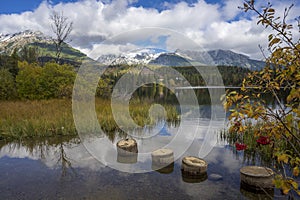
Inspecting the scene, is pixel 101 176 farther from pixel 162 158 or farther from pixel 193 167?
pixel 193 167

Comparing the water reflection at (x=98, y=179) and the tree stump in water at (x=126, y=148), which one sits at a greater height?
the tree stump in water at (x=126, y=148)

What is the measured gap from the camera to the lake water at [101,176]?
4016mm

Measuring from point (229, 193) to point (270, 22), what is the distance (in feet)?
10.6

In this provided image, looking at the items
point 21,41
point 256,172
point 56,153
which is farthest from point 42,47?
point 256,172

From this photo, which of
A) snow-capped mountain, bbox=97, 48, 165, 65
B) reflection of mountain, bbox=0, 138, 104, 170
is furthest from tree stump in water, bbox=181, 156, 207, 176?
snow-capped mountain, bbox=97, 48, 165, 65

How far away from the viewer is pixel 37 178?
186 inches

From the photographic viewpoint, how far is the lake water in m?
4.02

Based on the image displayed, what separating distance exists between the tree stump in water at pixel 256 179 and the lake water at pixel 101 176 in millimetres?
164

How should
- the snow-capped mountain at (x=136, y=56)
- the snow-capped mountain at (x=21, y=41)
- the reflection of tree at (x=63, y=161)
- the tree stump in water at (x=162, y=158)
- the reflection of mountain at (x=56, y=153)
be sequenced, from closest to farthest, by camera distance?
the reflection of tree at (x=63, y=161) < the tree stump in water at (x=162, y=158) < the reflection of mountain at (x=56, y=153) < the snow-capped mountain at (x=136, y=56) < the snow-capped mountain at (x=21, y=41)

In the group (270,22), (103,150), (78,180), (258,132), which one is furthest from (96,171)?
(270,22)

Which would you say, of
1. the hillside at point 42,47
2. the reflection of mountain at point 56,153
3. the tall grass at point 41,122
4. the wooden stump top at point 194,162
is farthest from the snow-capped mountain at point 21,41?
the wooden stump top at point 194,162

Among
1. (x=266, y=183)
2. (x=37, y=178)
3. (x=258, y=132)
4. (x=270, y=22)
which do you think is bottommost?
(x=37, y=178)

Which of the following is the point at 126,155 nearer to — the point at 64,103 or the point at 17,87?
the point at 64,103

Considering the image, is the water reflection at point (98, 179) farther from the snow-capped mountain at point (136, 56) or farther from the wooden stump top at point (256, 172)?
the snow-capped mountain at point (136, 56)
